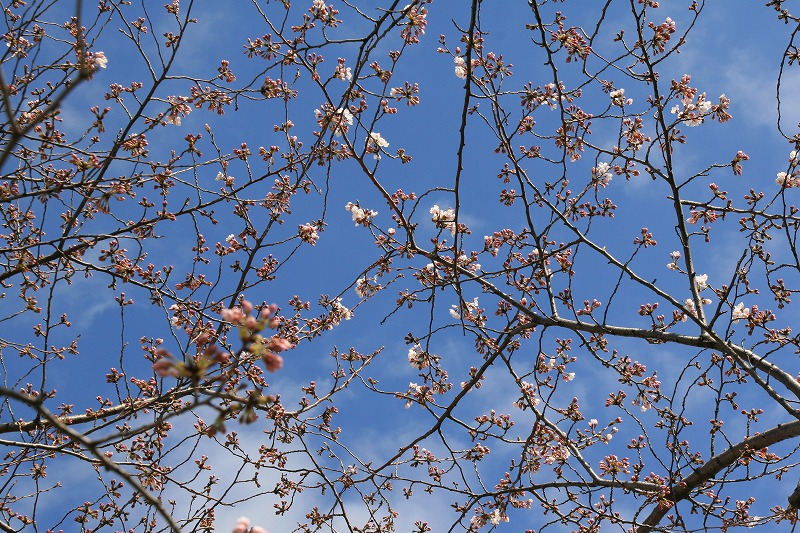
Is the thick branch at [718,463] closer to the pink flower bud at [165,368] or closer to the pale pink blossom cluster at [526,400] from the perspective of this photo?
the pale pink blossom cluster at [526,400]

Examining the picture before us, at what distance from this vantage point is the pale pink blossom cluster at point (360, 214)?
15.9 feet

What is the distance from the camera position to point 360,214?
4840 mm

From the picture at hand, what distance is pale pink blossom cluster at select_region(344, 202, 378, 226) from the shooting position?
190 inches

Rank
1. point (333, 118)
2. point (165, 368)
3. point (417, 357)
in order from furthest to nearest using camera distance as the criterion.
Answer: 1. point (417, 357)
2. point (333, 118)
3. point (165, 368)

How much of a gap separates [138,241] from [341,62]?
6.27ft

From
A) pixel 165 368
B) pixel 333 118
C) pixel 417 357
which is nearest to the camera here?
pixel 165 368

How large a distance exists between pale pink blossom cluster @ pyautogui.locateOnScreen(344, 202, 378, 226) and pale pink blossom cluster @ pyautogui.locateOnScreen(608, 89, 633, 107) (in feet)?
6.76

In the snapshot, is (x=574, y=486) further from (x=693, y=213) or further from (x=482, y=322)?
(x=693, y=213)

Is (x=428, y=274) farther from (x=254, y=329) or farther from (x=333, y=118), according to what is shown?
(x=254, y=329)

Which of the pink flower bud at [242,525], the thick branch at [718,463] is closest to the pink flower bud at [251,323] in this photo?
the pink flower bud at [242,525]

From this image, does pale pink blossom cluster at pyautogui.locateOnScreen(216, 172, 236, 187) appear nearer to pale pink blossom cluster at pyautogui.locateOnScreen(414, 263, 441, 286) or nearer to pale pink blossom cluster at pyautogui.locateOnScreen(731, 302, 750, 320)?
pale pink blossom cluster at pyautogui.locateOnScreen(414, 263, 441, 286)

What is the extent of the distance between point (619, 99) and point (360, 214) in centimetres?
219

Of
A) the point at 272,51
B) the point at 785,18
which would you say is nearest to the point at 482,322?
the point at 272,51

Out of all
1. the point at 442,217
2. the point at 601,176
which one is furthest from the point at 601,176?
the point at 442,217
